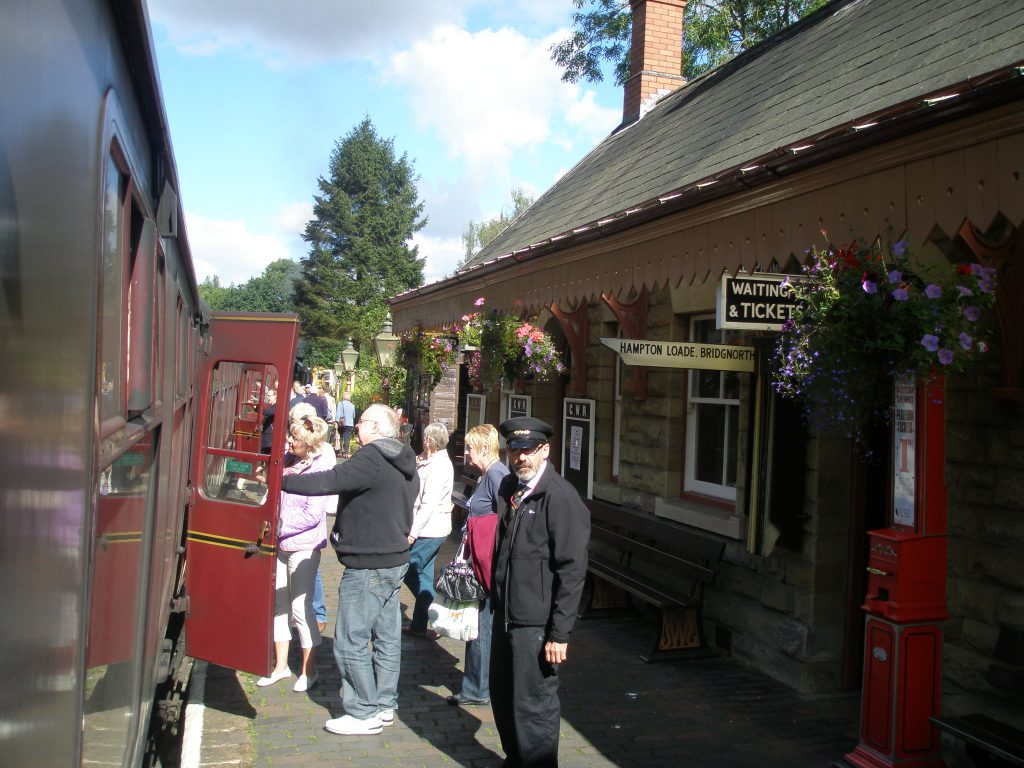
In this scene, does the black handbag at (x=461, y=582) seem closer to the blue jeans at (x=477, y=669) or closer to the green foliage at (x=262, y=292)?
the blue jeans at (x=477, y=669)

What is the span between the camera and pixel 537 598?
4.29 meters

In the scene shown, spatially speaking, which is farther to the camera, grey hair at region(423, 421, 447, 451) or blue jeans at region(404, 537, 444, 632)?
blue jeans at region(404, 537, 444, 632)

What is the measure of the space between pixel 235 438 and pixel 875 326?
4.71 m

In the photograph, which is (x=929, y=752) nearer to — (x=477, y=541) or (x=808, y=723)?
(x=808, y=723)

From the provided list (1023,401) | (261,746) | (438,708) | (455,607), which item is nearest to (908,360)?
(1023,401)

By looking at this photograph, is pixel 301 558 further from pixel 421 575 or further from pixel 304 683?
pixel 421 575

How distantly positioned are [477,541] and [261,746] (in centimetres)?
165

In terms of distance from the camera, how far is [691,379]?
829cm

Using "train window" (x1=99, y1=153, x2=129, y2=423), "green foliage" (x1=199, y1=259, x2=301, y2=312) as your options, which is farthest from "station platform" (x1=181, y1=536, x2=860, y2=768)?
"green foliage" (x1=199, y1=259, x2=301, y2=312)

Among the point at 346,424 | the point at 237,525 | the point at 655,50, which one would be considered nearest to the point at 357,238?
the point at 346,424

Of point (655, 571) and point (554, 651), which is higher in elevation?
point (554, 651)

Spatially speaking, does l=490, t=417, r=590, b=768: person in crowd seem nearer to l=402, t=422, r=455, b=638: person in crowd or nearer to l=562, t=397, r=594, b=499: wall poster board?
l=402, t=422, r=455, b=638: person in crowd

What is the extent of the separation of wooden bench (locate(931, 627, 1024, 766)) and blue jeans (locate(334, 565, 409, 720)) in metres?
2.88

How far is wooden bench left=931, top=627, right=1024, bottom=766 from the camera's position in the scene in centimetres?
404
